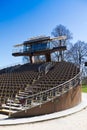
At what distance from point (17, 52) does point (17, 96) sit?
13131 millimetres

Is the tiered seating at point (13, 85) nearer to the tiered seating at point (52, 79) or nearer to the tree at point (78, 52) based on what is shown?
the tiered seating at point (52, 79)

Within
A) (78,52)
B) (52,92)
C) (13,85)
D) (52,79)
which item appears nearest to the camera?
(52,92)

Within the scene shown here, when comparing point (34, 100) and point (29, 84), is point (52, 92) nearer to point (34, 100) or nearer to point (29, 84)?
point (34, 100)

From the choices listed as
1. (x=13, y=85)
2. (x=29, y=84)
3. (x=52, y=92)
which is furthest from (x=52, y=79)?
(x=13, y=85)

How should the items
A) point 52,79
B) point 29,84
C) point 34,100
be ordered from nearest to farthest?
point 34,100 → point 52,79 → point 29,84

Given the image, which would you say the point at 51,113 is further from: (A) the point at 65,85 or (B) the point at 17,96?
(B) the point at 17,96

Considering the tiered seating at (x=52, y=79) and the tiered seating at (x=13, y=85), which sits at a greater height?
the tiered seating at (x=52, y=79)

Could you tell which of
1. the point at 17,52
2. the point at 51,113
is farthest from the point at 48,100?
the point at 17,52

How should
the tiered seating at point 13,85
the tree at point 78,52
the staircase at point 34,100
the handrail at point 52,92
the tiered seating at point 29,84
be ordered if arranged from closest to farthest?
the staircase at point 34,100 < the handrail at point 52,92 < the tiered seating at point 29,84 < the tiered seating at point 13,85 < the tree at point 78,52

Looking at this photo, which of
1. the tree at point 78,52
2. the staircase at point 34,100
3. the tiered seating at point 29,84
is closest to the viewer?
the staircase at point 34,100

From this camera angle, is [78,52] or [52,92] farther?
[78,52]

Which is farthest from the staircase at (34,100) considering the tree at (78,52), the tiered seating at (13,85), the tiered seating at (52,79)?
the tree at (78,52)

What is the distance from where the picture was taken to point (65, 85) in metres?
13.5

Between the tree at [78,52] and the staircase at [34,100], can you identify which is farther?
the tree at [78,52]
